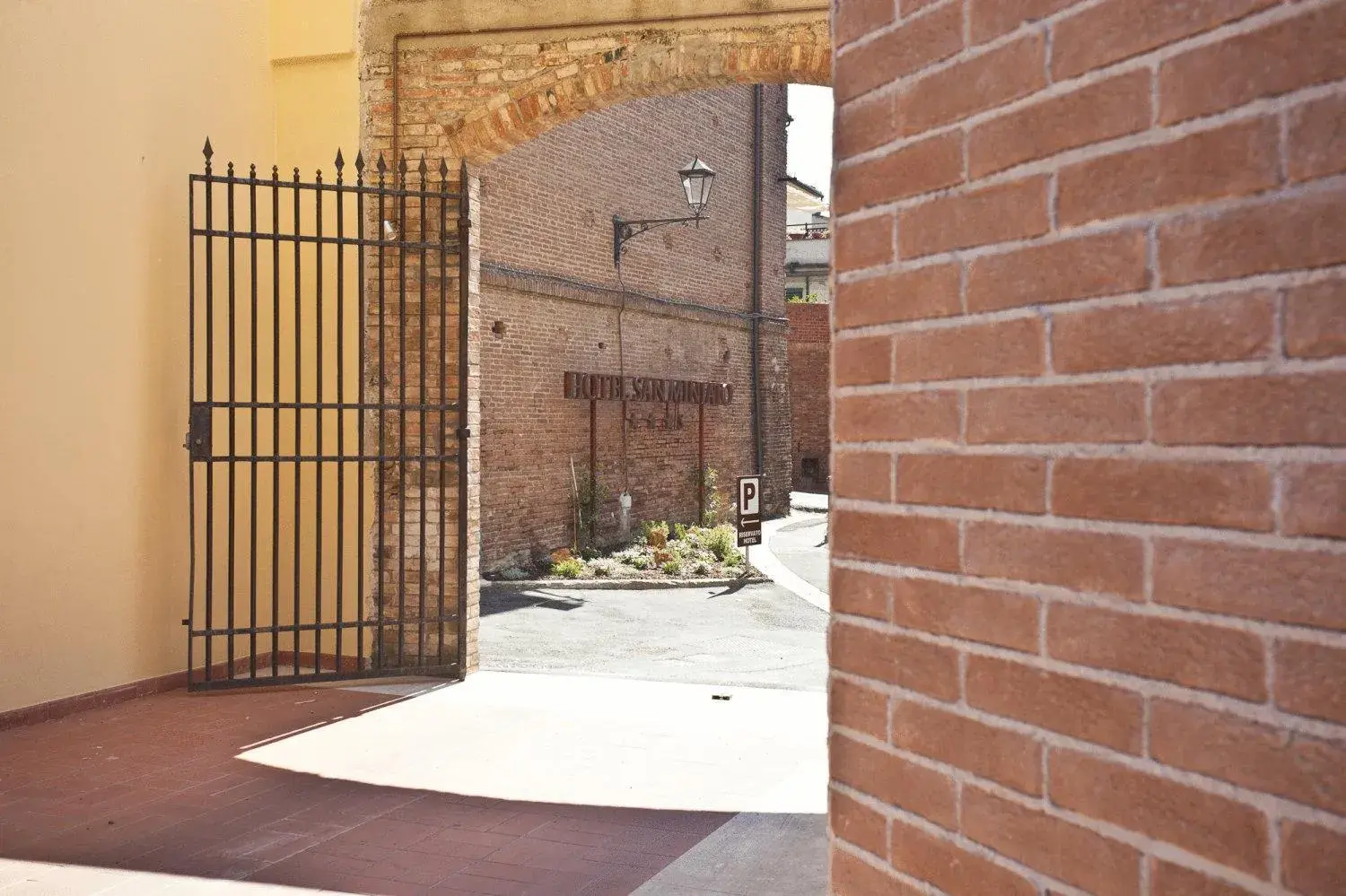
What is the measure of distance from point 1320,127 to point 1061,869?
2.43 ft

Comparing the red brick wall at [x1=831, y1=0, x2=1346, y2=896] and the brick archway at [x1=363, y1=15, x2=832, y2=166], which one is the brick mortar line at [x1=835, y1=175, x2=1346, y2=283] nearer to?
the red brick wall at [x1=831, y1=0, x2=1346, y2=896]

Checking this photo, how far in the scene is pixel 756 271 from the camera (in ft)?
68.4

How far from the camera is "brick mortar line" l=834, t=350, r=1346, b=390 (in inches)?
39.3

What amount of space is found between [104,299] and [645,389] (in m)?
11.2

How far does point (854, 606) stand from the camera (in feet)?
4.93

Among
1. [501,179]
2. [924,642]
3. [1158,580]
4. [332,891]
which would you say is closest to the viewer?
[1158,580]

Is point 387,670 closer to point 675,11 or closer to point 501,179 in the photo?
point 675,11

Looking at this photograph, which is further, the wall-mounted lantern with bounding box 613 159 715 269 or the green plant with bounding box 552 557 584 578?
the wall-mounted lantern with bounding box 613 159 715 269

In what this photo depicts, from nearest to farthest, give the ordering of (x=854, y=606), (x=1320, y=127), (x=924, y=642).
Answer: (x=1320, y=127)
(x=924, y=642)
(x=854, y=606)

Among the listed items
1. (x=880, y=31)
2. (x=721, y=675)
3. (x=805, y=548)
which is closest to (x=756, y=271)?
(x=805, y=548)

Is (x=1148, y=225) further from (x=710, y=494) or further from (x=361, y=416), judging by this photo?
(x=710, y=494)

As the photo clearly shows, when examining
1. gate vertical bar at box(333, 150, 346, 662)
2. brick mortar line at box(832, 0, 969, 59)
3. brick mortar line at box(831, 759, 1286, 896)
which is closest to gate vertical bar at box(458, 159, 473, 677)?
gate vertical bar at box(333, 150, 346, 662)

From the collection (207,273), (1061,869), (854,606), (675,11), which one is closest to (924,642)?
(854,606)

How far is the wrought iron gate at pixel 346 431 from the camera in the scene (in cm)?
687
